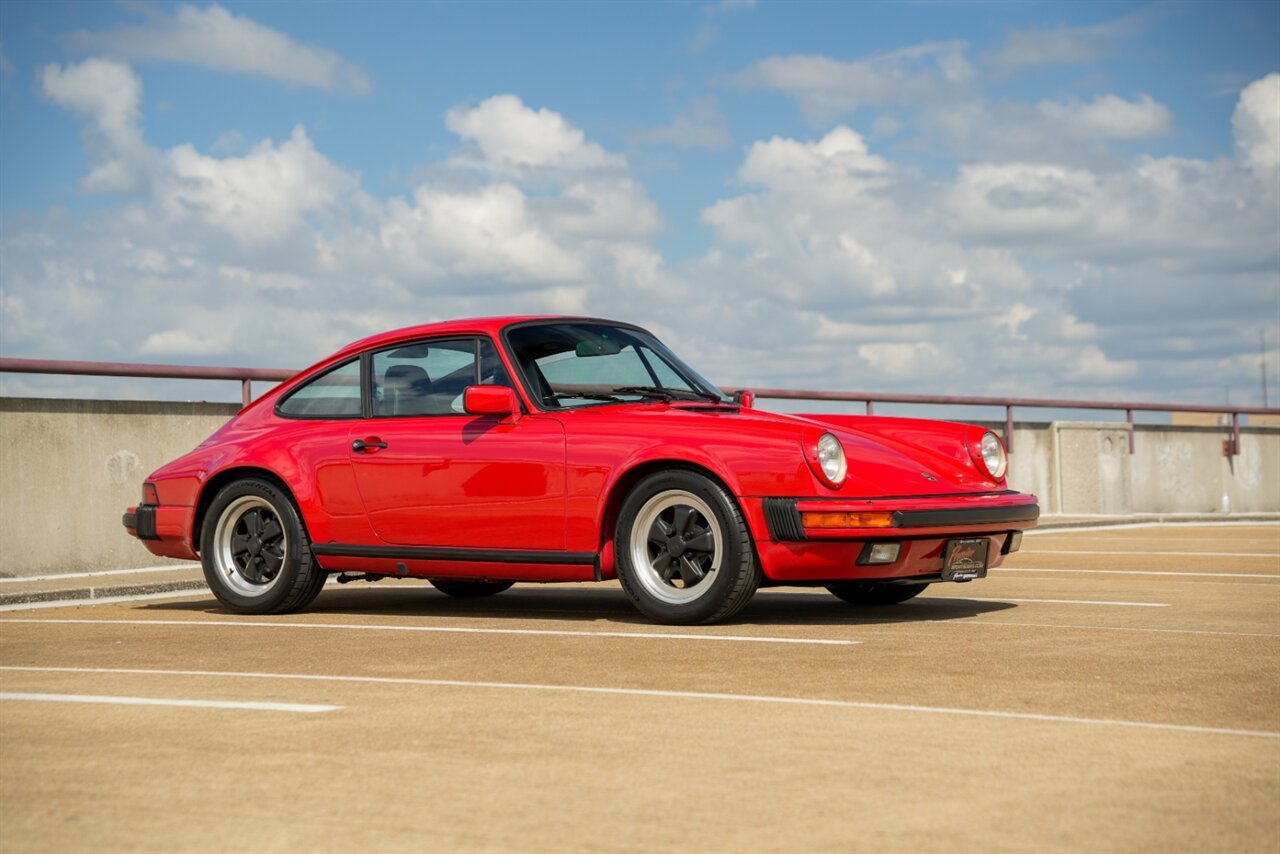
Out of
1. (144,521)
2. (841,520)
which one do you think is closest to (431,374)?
(144,521)

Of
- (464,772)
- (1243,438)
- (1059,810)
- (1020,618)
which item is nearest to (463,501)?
(1020,618)

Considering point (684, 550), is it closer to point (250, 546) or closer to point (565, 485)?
point (565, 485)

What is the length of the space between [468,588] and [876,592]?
8.37 ft

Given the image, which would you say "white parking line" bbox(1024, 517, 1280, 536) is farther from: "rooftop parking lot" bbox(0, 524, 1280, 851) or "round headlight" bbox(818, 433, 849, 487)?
"round headlight" bbox(818, 433, 849, 487)

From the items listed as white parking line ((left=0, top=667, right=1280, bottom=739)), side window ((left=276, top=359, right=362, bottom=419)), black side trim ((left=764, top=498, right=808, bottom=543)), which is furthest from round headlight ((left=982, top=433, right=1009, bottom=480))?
white parking line ((left=0, top=667, right=1280, bottom=739))

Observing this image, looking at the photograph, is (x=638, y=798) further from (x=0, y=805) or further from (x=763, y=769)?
(x=0, y=805)

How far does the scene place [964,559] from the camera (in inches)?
328

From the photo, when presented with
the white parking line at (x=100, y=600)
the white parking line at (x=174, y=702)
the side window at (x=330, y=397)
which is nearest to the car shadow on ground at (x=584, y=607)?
the white parking line at (x=100, y=600)

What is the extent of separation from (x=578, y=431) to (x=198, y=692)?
8.90 ft

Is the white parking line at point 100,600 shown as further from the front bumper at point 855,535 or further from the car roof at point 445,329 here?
the front bumper at point 855,535

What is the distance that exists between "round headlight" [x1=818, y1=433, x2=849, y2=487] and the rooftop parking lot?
0.71 metres

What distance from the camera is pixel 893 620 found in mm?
8539

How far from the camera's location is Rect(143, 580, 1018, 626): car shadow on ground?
8719 millimetres

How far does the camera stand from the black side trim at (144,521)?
32.5ft
